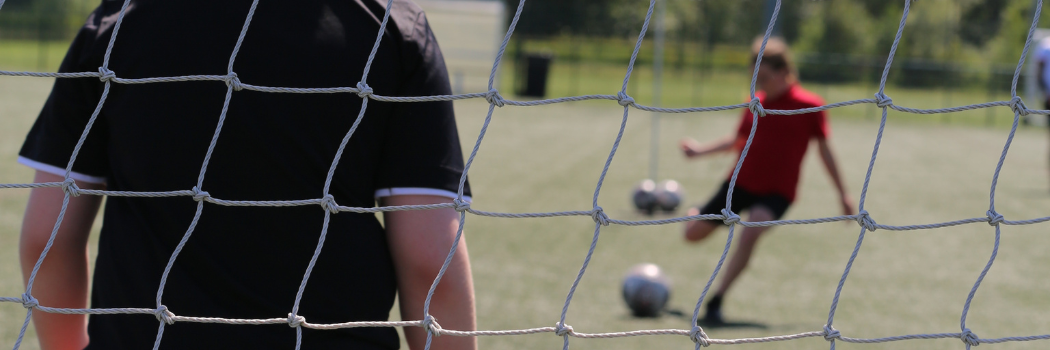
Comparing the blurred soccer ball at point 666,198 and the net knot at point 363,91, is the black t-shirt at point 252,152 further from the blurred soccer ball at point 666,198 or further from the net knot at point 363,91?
the blurred soccer ball at point 666,198

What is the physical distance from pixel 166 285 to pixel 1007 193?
10.9 m

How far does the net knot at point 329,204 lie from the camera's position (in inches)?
59.1

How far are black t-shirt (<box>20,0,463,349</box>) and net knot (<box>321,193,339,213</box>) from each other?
0.04 metres

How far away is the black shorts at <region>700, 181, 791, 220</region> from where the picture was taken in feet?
16.5

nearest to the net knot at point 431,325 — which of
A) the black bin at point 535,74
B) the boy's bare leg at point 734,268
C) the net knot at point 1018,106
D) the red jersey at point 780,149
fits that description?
the net knot at point 1018,106

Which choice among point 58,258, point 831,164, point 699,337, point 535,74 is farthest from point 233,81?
point 535,74

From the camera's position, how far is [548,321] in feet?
15.3

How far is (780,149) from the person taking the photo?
16.6 feet

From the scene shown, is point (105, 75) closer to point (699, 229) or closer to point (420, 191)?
point (420, 191)

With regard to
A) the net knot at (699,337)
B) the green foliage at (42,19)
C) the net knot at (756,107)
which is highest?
the green foliage at (42,19)

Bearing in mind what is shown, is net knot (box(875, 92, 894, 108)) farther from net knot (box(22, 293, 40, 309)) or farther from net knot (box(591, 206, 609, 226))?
net knot (box(22, 293, 40, 309))

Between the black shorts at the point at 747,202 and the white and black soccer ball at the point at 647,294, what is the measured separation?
558 millimetres

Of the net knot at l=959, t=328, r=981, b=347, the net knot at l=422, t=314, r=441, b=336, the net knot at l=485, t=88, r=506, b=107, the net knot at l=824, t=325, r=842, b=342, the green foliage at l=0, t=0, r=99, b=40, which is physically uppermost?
the green foliage at l=0, t=0, r=99, b=40

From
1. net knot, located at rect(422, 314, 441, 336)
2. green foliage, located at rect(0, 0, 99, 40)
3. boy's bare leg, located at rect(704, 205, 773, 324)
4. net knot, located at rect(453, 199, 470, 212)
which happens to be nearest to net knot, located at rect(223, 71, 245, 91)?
A: net knot, located at rect(453, 199, 470, 212)
